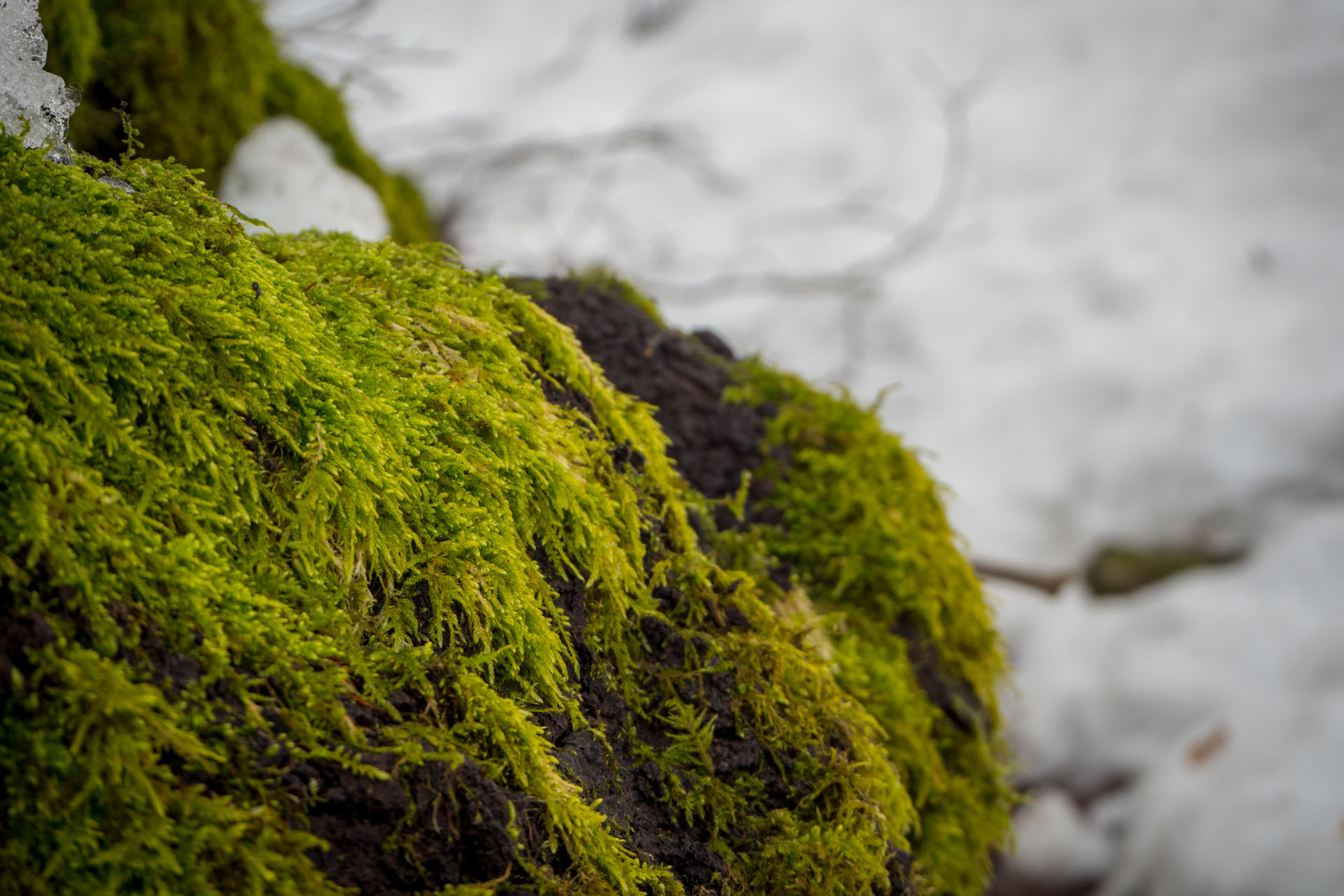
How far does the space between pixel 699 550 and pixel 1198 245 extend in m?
4.94

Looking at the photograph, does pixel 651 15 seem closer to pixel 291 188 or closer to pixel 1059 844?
pixel 291 188

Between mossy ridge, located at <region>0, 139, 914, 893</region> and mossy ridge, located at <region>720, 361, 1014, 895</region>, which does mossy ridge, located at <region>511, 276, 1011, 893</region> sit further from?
mossy ridge, located at <region>0, 139, 914, 893</region>

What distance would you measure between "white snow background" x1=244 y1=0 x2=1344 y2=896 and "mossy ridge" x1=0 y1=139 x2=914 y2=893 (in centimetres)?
190

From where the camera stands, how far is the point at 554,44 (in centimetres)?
689

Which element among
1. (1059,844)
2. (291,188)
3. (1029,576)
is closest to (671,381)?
(291,188)

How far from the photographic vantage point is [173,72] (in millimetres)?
2676

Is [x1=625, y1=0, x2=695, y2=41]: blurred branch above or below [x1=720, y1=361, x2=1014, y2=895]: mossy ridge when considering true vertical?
above

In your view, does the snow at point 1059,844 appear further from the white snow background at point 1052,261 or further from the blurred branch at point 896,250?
the blurred branch at point 896,250

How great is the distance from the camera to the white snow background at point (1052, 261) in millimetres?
3586

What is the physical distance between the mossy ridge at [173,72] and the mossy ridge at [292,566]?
1.53m

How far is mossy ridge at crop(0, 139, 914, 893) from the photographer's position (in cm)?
81

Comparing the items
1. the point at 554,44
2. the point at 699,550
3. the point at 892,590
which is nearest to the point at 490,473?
the point at 699,550

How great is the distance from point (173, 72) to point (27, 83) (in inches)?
73.8

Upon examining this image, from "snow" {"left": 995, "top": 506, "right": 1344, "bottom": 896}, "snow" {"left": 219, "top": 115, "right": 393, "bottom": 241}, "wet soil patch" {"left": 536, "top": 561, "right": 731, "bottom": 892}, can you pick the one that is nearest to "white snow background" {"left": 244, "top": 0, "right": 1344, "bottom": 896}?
"snow" {"left": 995, "top": 506, "right": 1344, "bottom": 896}
